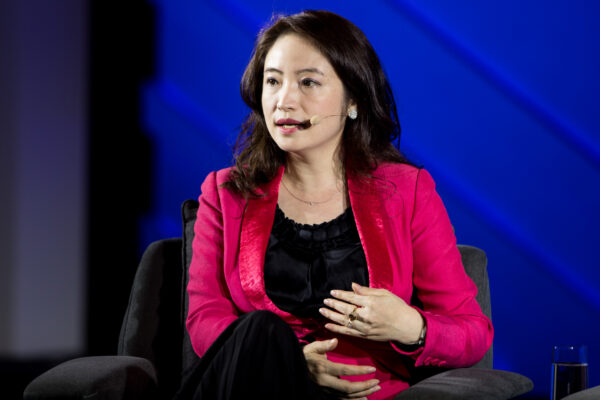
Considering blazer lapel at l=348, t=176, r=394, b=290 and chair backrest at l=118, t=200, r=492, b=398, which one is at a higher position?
blazer lapel at l=348, t=176, r=394, b=290

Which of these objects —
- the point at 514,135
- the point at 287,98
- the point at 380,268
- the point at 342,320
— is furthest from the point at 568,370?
the point at 287,98

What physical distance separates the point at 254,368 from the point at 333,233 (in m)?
0.50

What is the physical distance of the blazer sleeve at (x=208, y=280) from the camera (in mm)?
1629

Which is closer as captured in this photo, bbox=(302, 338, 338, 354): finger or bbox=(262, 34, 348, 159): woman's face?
bbox=(302, 338, 338, 354): finger

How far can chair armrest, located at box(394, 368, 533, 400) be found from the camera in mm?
1315

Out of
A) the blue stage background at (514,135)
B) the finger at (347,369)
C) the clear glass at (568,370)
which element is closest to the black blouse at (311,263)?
the finger at (347,369)

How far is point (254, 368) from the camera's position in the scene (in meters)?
1.29

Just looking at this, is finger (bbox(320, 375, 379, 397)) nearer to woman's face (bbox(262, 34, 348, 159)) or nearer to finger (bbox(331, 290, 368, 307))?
finger (bbox(331, 290, 368, 307))

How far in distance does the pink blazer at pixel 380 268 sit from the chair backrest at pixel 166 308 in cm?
12

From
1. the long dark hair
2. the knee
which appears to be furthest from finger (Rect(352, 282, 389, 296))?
the long dark hair

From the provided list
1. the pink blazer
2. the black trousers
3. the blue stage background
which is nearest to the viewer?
the black trousers

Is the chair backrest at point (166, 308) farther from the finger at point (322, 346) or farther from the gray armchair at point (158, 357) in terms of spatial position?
the finger at point (322, 346)

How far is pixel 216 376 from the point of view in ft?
4.38

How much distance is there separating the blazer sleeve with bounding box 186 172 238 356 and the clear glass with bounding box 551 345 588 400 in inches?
34.0
